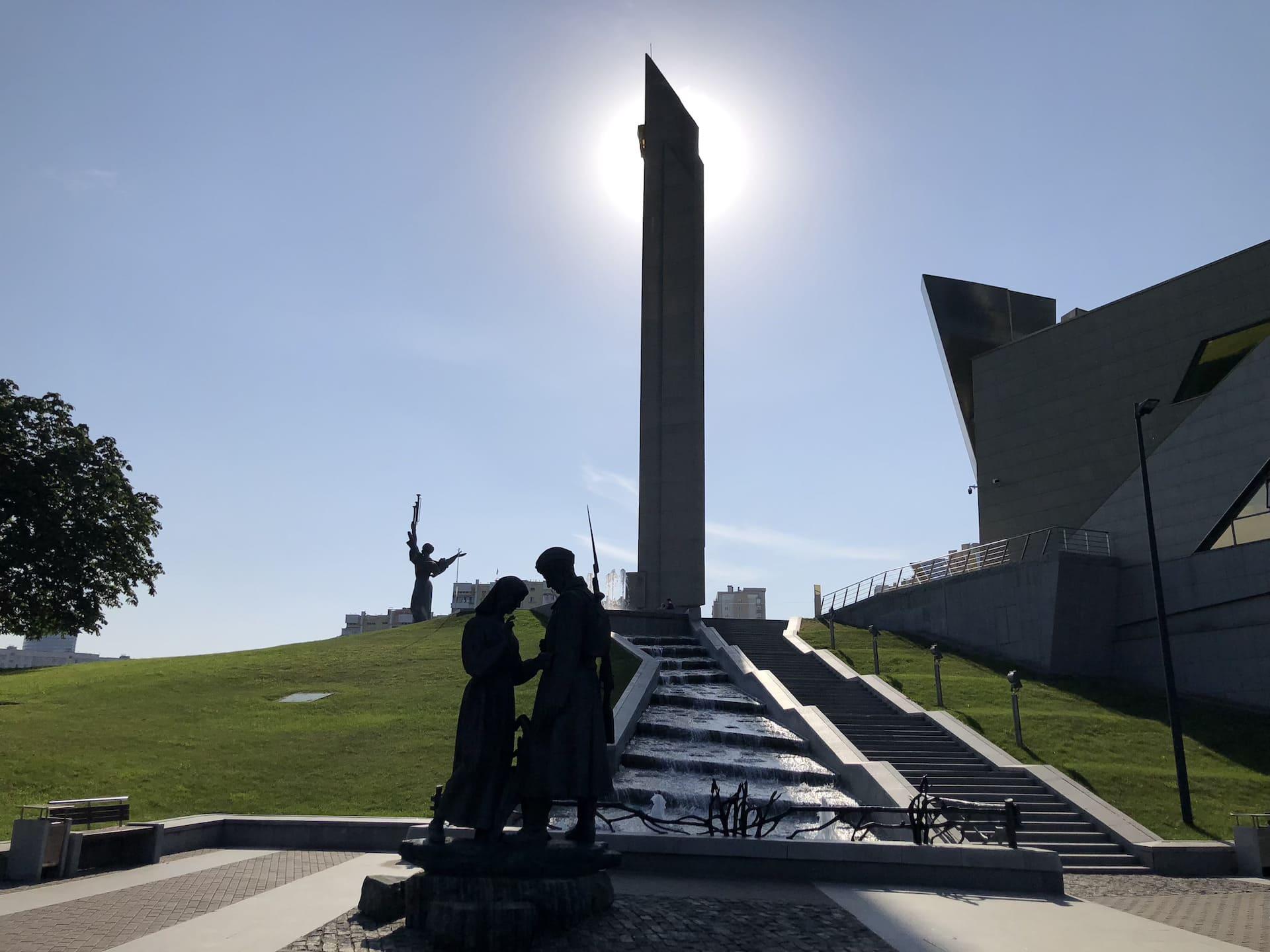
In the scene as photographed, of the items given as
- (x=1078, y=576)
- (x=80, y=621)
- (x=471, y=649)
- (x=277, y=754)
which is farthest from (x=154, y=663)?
(x=1078, y=576)

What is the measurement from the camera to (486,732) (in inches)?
328

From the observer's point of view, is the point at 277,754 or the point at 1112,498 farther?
the point at 1112,498

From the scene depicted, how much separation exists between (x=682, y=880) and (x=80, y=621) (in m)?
19.8

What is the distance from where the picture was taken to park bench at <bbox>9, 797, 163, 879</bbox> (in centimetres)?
1070

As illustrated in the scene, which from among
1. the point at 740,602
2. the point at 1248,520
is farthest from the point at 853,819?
the point at 740,602

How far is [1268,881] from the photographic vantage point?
507 inches

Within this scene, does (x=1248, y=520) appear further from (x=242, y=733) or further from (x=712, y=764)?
(x=242, y=733)

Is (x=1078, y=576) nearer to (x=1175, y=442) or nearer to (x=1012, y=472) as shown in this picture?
(x=1175, y=442)

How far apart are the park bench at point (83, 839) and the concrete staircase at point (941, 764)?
13194 mm

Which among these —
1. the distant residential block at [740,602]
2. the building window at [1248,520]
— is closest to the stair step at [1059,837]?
the building window at [1248,520]

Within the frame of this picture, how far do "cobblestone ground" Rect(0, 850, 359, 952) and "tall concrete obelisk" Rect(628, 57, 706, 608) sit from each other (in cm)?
3208

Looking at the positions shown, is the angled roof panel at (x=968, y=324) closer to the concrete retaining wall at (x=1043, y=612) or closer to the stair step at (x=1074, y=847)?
the concrete retaining wall at (x=1043, y=612)

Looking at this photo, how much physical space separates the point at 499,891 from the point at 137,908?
422 centimetres

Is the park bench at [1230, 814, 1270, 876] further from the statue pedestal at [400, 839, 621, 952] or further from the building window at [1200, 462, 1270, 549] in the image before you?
the building window at [1200, 462, 1270, 549]
